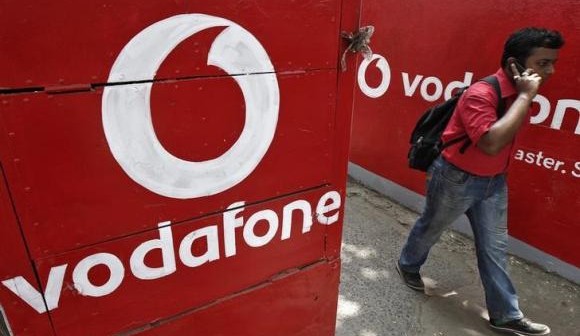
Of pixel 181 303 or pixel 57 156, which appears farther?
pixel 181 303

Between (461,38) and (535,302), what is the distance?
6.52 feet

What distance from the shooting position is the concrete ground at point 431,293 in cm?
272

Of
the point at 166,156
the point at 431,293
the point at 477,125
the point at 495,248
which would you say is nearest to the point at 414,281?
the point at 431,293

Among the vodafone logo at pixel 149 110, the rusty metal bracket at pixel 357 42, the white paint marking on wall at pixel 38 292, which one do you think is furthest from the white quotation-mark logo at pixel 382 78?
the white paint marking on wall at pixel 38 292

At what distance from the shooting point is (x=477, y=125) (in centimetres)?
213

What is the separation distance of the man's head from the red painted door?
1043 millimetres

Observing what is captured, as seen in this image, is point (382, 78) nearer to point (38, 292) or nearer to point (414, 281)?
point (414, 281)

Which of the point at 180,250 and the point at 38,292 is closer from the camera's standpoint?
the point at 38,292

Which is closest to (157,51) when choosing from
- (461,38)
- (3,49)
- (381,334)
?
(3,49)

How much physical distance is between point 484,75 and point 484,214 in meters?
1.23

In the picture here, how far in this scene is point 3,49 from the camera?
1132 millimetres

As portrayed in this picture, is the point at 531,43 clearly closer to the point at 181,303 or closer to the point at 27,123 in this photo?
the point at 181,303

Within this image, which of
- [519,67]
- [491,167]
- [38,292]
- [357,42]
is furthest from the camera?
[491,167]

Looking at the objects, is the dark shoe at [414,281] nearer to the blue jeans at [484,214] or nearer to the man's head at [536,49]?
the blue jeans at [484,214]
